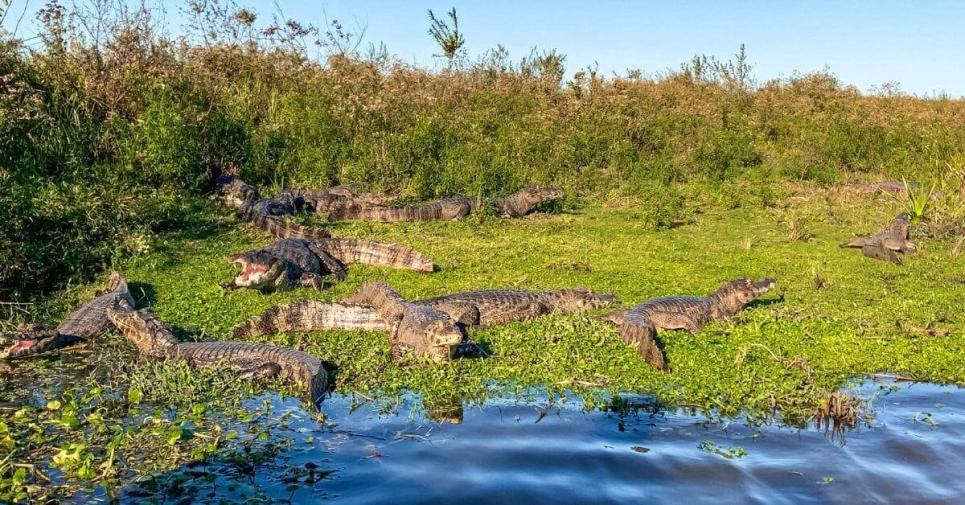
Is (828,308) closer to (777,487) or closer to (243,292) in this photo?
(777,487)

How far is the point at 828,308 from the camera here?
761 cm

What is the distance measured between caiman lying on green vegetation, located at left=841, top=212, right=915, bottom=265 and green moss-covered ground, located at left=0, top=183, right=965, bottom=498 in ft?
0.58

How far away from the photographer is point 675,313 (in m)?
7.06

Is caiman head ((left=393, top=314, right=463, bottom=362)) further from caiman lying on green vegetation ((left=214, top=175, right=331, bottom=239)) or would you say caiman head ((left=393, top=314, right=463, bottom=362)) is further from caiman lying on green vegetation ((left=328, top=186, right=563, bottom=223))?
caiman lying on green vegetation ((left=328, top=186, right=563, bottom=223))

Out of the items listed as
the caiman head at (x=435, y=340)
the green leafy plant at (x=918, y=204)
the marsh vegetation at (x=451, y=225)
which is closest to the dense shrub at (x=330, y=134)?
the marsh vegetation at (x=451, y=225)

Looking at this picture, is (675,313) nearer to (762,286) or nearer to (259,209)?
(762,286)

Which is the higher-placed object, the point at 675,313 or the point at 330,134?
the point at 330,134

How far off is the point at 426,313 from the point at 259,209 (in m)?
4.65

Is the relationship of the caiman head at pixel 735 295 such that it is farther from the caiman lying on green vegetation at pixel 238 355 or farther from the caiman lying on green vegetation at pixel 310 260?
the caiman lying on green vegetation at pixel 238 355

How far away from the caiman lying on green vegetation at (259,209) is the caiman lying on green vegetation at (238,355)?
127 inches

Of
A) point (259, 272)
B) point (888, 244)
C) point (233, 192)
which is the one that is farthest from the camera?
point (233, 192)

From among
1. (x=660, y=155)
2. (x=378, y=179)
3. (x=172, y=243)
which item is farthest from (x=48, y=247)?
(x=660, y=155)

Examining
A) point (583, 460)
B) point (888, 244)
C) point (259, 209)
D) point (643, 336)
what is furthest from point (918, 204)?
point (583, 460)

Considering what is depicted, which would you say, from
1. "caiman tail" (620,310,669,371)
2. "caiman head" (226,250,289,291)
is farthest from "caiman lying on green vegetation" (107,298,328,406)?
"caiman tail" (620,310,669,371)
